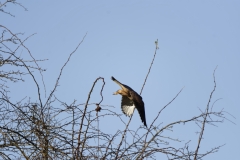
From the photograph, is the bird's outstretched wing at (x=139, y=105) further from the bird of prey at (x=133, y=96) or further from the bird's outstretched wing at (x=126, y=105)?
the bird's outstretched wing at (x=126, y=105)

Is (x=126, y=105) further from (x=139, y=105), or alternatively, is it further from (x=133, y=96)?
(x=133, y=96)

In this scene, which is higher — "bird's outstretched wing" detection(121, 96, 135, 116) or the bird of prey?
"bird's outstretched wing" detection(121, 96, 135, 116)

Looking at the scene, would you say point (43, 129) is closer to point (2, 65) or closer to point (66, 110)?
point (66, 110)

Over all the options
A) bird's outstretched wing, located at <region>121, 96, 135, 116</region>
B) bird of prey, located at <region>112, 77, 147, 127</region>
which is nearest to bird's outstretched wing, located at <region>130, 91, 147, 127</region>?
bird of prey, located at <region>112, 77, 147, 127</region>

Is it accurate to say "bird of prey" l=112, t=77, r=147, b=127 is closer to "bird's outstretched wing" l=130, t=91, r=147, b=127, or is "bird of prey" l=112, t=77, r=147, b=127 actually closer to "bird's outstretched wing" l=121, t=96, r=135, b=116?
"bird's outstretched wing" l=130, t=91, r=147, b=127

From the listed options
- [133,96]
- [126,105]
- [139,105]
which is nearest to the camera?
[133,96]

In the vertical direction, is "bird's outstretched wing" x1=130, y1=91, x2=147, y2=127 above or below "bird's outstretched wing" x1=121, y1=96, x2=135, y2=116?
below

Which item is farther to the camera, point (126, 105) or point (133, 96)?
point (126, 105)

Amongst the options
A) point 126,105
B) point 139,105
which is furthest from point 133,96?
point 126,105

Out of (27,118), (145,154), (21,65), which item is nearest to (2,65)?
(21,65)

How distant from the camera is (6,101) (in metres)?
2.85

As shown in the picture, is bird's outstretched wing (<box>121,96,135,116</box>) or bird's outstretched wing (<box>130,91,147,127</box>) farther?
bird's outstretched wing (<box>121,96,135,116</box>)

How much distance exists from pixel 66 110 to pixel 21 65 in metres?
0.48

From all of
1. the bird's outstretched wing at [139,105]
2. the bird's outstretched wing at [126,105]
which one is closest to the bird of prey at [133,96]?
the bird's outstretched wing at [139,105]
